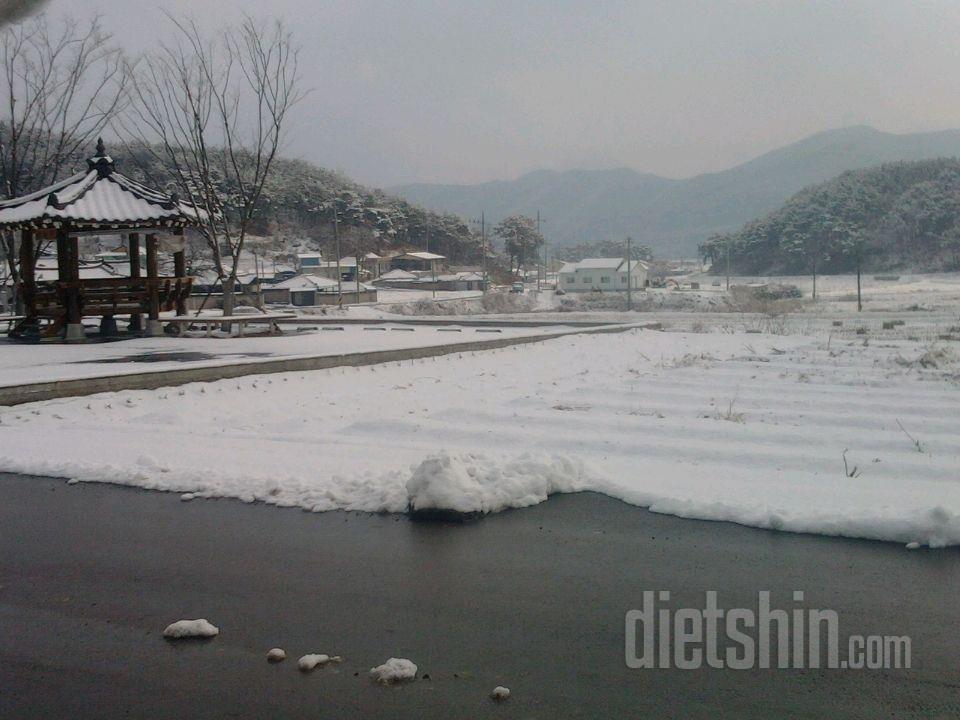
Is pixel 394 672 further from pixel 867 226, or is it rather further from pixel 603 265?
pixel 867 226

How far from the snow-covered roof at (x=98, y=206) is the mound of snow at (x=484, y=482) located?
1558 cm

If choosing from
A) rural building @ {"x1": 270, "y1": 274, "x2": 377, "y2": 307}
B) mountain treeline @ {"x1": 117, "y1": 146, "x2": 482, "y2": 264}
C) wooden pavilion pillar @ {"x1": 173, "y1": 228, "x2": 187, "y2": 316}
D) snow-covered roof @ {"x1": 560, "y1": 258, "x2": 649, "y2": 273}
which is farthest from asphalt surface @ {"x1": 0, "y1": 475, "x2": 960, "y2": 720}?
mountain treeline @ {"x1": 117, "y1": 146, "x2": 482, "y2": 264}

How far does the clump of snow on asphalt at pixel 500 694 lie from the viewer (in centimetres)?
352

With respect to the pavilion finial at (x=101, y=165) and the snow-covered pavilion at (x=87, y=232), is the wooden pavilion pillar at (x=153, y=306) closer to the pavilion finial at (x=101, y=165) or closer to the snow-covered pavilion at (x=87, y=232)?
the snow-covered pavilion at (x=87, y=232)

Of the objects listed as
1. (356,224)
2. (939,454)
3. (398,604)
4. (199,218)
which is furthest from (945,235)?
(398,604)

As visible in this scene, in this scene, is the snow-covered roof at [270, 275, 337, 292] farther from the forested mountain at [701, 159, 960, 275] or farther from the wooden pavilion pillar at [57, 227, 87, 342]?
the forested mountain at [701, 159, 960, 275]

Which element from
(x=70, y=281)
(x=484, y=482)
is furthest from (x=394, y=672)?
(x=70, y=281)

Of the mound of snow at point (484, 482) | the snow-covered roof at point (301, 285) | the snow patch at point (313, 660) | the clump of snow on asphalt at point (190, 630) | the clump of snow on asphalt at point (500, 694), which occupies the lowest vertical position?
the clump of snow on asphalt at point (500, 694)

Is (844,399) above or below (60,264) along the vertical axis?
below

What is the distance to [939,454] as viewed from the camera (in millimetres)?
8031

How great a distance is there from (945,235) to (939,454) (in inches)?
3588

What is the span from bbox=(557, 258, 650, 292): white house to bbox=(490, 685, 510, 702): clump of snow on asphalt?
93588mm

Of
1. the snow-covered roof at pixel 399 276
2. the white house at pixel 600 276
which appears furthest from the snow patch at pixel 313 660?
the white house at pixel 600 276

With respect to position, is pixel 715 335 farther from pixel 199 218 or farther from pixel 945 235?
pixel 945 235
